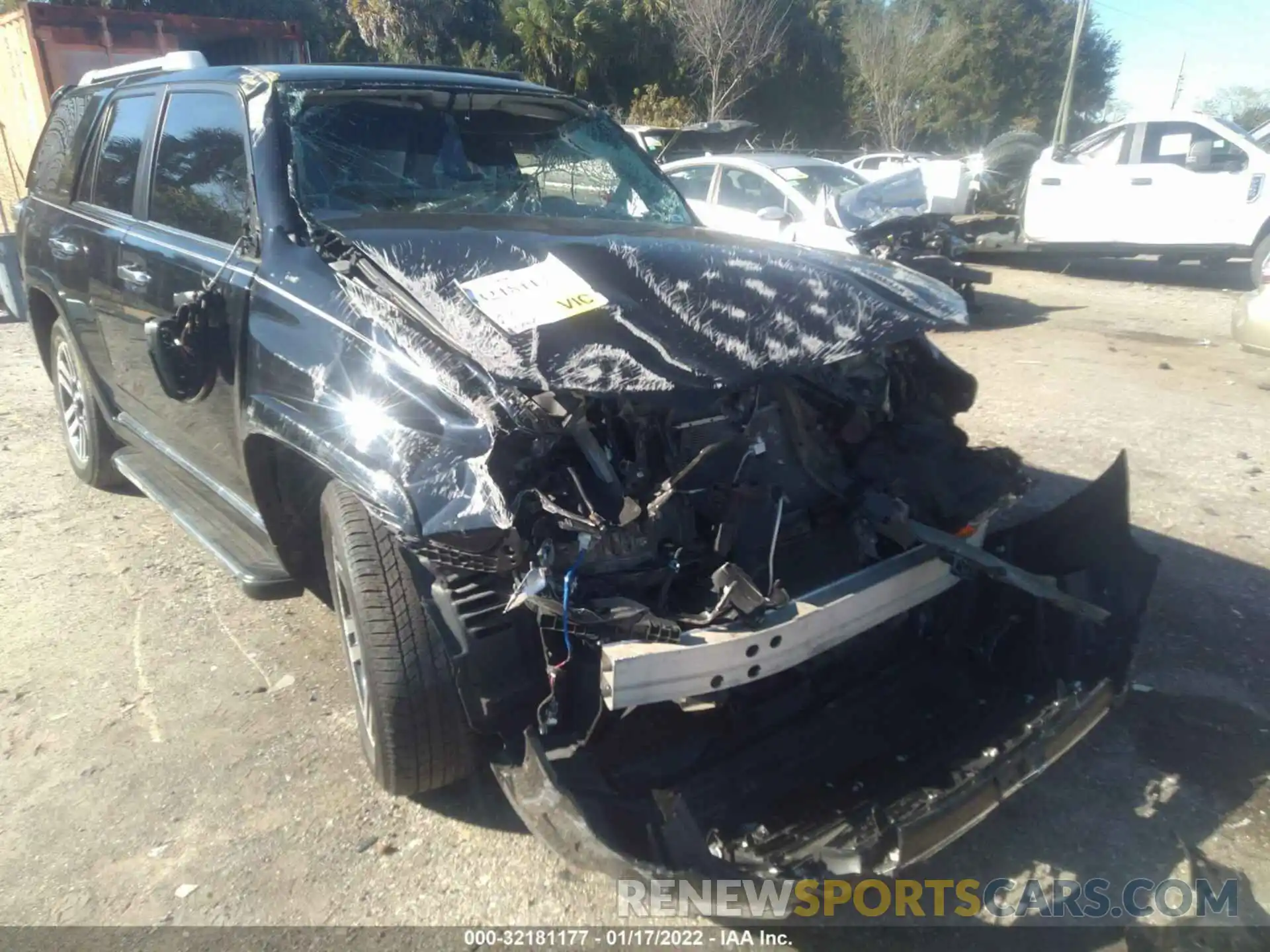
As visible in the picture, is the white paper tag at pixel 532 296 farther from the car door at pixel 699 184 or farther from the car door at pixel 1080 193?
the car door at pixel 1080 193

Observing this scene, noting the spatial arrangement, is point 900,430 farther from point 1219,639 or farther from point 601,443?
point 1219,639

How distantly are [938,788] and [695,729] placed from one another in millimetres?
659

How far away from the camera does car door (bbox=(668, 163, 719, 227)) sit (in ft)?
32.6

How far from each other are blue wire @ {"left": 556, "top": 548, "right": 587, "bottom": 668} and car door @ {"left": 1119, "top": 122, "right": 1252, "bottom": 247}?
36.6ft

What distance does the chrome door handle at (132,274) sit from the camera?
377cm

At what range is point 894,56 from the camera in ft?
97.0

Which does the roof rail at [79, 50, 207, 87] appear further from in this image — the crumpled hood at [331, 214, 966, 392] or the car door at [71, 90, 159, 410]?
the crumpled hood at [331, 214, 966, 392]

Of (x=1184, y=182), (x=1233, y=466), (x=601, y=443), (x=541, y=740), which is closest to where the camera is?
(x=541, y=740)

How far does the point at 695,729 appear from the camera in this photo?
269cm

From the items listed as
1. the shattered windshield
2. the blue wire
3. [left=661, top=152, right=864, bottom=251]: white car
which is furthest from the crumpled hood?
[left=661, top=152, right=864, bottom=251]: white car

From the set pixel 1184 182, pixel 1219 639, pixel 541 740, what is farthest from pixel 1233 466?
pixel 1184 182

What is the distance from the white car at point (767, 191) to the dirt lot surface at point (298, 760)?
472cm

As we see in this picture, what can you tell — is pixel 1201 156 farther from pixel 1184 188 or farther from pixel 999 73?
pixel 999 73

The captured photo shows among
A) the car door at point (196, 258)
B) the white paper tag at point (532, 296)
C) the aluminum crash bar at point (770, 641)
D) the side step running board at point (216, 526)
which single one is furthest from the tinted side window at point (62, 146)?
the aluminum crash bar at point (770, 641)
